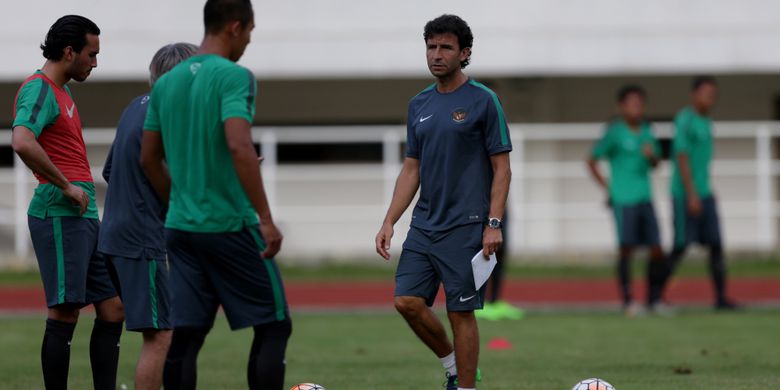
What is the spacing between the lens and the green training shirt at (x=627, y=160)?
1475 cm

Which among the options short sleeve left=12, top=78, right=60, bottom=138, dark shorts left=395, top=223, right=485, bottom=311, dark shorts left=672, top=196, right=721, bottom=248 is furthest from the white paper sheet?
dark shorts left=672, top=196, right=721, bottom=248

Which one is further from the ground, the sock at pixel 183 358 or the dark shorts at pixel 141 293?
the dark shorts at pixel 141 293

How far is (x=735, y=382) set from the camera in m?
9.08

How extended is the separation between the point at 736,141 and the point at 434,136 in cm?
1695

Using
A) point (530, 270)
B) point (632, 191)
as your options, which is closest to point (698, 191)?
point (632, 191)

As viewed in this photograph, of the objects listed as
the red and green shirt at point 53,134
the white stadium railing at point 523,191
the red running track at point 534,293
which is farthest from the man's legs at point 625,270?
the red and green shirt at point 53,134

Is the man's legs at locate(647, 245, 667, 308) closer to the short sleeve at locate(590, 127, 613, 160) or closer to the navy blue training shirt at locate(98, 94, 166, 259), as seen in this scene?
the short sleeve at locate(590, 127, 613, 160)

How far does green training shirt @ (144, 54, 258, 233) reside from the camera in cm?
627

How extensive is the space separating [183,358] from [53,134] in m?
1.65

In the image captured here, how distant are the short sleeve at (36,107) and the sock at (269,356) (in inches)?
72.7

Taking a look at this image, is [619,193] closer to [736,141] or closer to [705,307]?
[705,307]

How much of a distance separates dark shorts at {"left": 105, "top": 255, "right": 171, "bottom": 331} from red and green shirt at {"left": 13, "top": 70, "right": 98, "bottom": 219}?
0.52m

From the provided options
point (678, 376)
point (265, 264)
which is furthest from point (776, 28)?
point (265, 264)

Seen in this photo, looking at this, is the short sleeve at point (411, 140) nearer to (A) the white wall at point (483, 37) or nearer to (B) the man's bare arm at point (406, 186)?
(B) the man's bare arm at point (406, 186)
